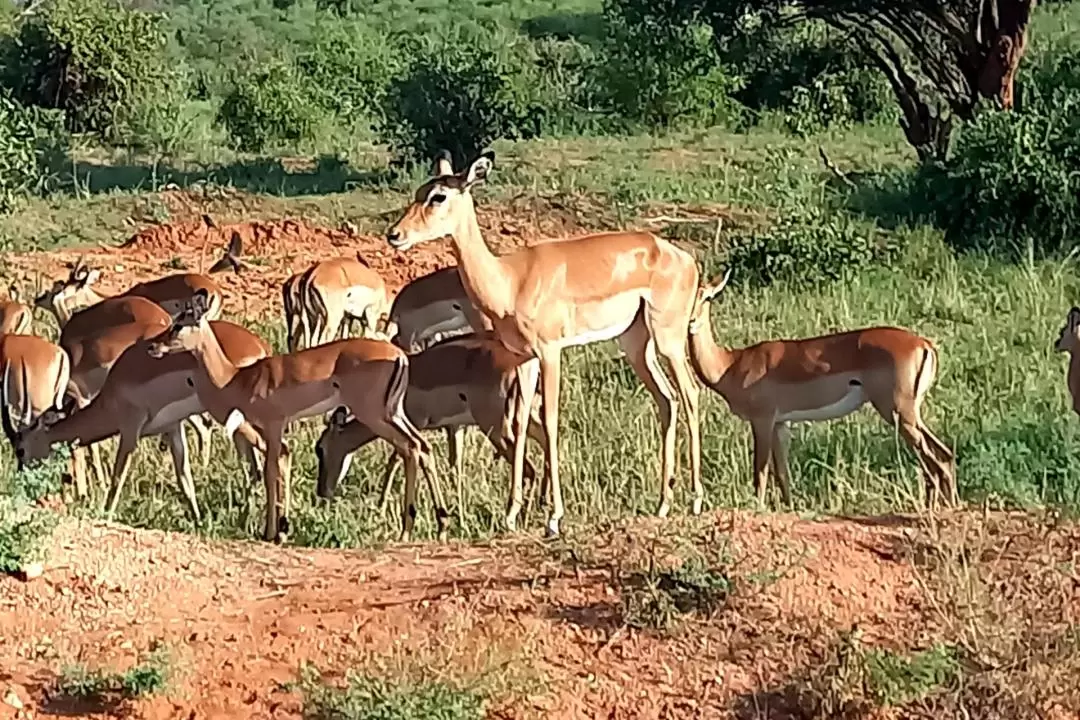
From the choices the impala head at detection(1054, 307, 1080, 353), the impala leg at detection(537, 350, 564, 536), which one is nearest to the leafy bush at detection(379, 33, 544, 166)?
the impala head at detection(1054, 307, 1080, 353)

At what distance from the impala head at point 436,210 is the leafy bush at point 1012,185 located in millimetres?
8343

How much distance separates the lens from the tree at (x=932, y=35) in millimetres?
21891

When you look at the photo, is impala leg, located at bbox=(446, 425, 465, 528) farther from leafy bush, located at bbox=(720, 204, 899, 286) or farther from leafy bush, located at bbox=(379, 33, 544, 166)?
leafy bush, located at bbox=(379, 33, 544, 166)

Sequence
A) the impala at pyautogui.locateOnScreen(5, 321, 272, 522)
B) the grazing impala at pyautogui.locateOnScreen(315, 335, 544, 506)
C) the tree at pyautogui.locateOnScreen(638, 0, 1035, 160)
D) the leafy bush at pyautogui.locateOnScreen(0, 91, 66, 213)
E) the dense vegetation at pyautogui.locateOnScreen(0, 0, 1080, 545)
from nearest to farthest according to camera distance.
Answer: the impala at pyautogui.locateOnScreen(5, 321, 272, 522) < the grazing impala at pyautogui.locateOnScreen(315, 335, 544, 506) < the dense vegetation at pyautogui.locateOnScreen(0, 0, 1080, 545) < the leafy bush at pyautogui.locateOnScreen(0, 91, 66, 213) < the tree at pyautogui.locateOnScreen(638, 0, 1035, 160)

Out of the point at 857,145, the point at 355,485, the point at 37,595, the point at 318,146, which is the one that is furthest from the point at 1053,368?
the point at 318,146

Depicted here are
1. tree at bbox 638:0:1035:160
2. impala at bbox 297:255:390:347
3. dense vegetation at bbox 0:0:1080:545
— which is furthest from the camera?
tree at bbox 638:0:1035:160

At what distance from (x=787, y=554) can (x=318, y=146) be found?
19.8m

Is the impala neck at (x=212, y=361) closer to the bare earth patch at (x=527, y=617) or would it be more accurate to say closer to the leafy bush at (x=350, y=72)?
the bare earth patch at (x=527, y=617)

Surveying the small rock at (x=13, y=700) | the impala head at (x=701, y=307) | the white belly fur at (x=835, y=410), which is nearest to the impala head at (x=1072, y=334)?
the white belly fur at (x=835, y=410)

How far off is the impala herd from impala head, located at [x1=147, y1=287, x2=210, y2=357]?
0.01m

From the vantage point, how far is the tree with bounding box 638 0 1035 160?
21.9 m

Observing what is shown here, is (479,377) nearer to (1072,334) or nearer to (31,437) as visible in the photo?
(31,437)

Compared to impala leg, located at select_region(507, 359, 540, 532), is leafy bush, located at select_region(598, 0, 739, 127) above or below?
above

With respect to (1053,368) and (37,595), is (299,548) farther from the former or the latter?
(1053,368)
